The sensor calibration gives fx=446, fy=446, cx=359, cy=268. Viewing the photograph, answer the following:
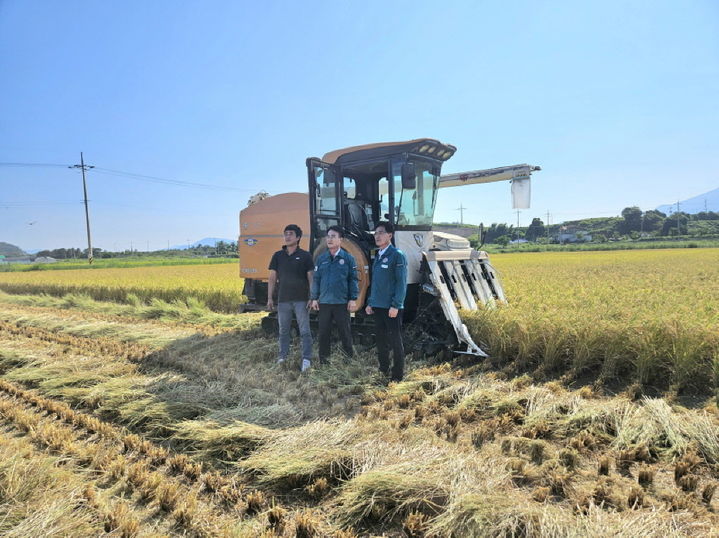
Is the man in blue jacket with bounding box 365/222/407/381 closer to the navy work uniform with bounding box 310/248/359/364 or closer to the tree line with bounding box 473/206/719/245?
the navy work uniform with bounding box 310/248/359/364

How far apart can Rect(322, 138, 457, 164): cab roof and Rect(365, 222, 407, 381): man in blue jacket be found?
5.30 feet

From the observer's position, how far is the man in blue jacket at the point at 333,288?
5.64m

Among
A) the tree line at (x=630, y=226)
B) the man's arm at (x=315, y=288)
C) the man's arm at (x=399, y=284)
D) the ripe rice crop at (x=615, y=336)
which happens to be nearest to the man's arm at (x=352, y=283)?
the man's arm at (x=315, y=288)

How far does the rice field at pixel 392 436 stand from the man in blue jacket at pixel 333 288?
0.50 m

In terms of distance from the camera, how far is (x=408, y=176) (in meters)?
6.09

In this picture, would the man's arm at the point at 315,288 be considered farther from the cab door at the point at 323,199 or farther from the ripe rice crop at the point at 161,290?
the ripe rice crop at the point at 161,290

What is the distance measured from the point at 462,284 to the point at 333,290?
84.2 inches

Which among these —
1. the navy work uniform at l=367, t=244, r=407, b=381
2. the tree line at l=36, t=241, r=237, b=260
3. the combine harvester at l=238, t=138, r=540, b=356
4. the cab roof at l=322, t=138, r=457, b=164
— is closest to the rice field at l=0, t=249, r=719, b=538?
the navy work uniform at l=367, t=244, r=407, b=381

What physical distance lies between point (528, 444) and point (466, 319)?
278 cm

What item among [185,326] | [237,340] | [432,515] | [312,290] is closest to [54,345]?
[185,326]

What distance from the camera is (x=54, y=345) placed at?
712 cm

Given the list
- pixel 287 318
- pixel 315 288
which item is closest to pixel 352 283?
pixel 315 288

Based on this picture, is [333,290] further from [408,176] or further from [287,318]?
[408,176]

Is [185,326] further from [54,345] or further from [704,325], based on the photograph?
[704,325]
